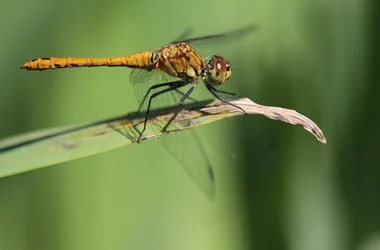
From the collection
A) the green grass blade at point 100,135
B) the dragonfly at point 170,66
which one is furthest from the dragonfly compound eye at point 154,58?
the green grass blade at point 100,135

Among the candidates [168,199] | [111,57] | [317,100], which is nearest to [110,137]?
[168,199]

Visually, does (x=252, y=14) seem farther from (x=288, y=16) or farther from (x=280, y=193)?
(x=280, y=193)

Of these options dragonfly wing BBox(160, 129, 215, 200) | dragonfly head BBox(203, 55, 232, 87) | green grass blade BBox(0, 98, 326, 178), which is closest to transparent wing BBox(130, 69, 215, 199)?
dragonfly wing BBox(160, 129, 215, 200)

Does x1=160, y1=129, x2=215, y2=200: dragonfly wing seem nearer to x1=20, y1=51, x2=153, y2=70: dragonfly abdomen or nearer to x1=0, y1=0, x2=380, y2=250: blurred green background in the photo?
x1=0, y1=0, x2=380, y2=250: blurred green background

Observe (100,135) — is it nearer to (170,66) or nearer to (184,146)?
(184,146)

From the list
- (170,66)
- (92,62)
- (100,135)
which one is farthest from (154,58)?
(100,135)

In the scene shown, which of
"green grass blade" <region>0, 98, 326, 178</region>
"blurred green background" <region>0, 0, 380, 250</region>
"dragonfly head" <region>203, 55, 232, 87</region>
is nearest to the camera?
"green grass blade" <region>0, 98, 326, 178</region>

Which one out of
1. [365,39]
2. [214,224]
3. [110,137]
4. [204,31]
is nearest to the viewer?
[110,137]

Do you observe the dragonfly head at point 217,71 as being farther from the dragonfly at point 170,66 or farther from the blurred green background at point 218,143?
the blurred green background at point 218,143
